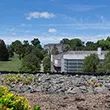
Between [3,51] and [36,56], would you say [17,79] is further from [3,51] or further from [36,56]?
[3,51]

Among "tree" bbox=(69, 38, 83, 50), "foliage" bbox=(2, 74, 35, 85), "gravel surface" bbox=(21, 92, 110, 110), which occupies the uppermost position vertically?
"tree" bbox=(69, 38, 83, 50)

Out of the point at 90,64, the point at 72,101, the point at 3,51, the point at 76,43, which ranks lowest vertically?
the point at 72,101

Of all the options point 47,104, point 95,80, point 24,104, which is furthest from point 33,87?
point 24,104

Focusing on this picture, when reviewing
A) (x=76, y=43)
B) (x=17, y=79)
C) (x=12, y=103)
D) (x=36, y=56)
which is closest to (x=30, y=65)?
(x=36, y=56)

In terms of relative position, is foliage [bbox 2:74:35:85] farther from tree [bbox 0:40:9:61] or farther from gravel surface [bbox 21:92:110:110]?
tree [bbox 0:40:9:61]

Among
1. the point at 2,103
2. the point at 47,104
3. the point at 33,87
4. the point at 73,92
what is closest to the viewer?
the point at 2,103

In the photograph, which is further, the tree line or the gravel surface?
the tree line

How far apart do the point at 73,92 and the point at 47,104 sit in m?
1.48

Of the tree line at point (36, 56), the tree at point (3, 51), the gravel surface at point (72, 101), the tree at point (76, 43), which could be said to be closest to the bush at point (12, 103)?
the gravel surface at point (72, 101)

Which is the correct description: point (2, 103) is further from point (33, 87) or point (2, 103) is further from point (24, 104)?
→ point (33, 87)

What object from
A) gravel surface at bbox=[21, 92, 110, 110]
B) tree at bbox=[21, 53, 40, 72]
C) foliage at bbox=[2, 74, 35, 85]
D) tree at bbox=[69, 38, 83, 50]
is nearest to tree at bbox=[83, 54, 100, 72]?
tree at bbox=[21, 53, 40, 72]

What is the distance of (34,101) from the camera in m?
6.68

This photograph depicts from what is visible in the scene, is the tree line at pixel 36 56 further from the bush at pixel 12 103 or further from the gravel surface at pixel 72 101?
the bush at pixel 12 103

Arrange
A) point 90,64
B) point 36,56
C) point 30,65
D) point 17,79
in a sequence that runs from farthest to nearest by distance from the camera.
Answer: point 36,56 < point 30,65 < point 90,64 < point 17,79
